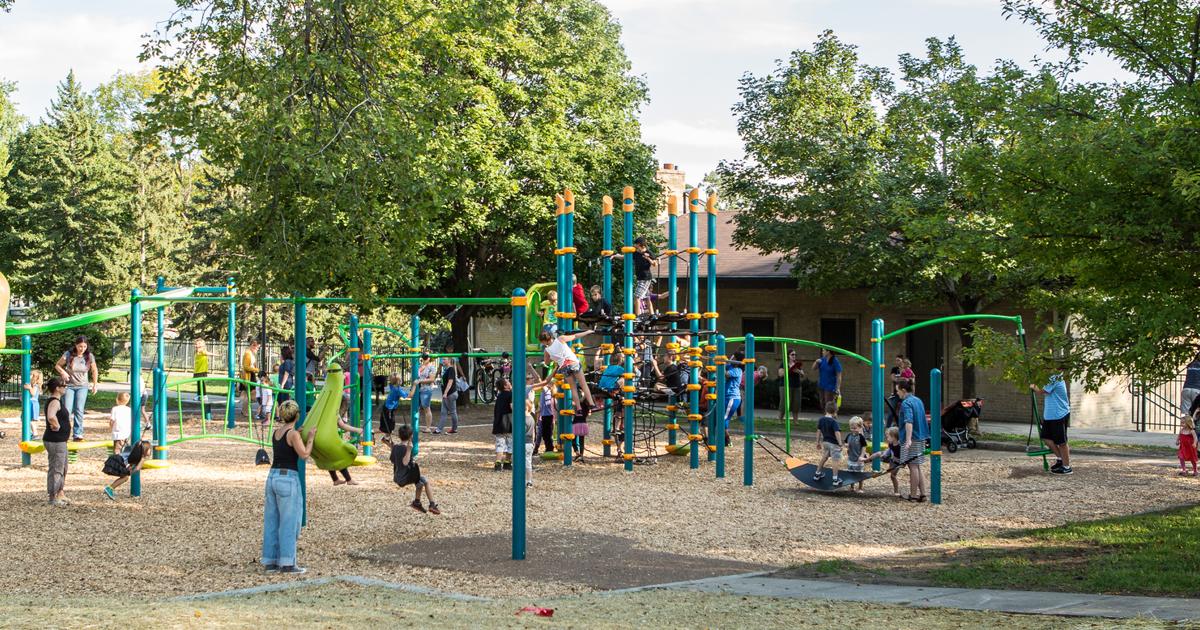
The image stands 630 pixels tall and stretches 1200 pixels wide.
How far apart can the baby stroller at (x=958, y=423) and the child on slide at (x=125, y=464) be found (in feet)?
43.0

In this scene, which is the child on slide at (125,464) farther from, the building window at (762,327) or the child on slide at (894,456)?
the building window at (762,327)

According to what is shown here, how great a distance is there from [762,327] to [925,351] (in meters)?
4.90

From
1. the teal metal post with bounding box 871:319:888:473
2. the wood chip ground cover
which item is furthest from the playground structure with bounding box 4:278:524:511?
the teal metal post with bounding box 871:319:888:473

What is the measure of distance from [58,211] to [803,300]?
2431cm

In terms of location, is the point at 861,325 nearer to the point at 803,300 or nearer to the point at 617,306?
the point at 803,300

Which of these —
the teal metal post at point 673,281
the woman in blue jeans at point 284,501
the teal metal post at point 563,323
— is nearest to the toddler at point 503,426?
the teal metal post at point 563,323

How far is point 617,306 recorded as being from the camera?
29.8 meters

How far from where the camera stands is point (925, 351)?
94.9 ft

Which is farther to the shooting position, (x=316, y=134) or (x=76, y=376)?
(x=76, y=376)

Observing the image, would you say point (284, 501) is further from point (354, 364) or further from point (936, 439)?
point (354, 364)

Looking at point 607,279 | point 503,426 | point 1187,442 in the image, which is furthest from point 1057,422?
point 503,426

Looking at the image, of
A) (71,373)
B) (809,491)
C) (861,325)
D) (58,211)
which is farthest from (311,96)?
(58,211)

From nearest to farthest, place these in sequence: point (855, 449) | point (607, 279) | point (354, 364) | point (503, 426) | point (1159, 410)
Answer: point (855, 449)
point (503, 426)
point (354, 364)
point (607, 279)
point (1159, 410)

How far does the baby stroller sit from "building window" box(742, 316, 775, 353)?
11.2 m
